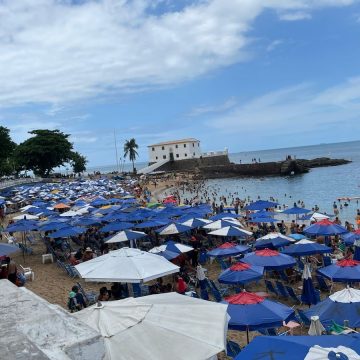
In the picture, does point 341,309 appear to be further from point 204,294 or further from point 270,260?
point 204,294

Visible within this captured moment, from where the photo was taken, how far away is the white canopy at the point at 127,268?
324 inches

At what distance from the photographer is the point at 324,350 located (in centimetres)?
369

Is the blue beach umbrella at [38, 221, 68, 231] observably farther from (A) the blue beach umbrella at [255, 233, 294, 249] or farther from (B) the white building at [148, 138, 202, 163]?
(B) the white building at [148, 138, 202, 163]

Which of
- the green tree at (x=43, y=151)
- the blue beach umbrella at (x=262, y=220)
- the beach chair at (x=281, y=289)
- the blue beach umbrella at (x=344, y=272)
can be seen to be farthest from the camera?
the green tree at (x=43, y=151)

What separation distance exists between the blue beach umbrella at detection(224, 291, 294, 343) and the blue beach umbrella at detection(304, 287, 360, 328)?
21.9 inches

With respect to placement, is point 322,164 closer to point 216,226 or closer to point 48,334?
point 216,226

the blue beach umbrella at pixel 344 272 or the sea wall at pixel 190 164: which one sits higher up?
the sea wall at pixel 190 164

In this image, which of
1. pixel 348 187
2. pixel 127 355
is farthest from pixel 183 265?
pixel 348 187

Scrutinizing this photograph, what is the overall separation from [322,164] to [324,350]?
90.7 m

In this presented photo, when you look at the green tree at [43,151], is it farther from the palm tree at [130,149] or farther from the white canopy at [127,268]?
the white canopy at [127,268]

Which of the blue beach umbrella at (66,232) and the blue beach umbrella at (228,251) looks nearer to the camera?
the blue beach umbrella at (228,251)

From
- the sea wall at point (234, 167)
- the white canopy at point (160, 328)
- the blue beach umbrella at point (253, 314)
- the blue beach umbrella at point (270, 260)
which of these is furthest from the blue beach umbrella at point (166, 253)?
the sea wall at point (234, 167)

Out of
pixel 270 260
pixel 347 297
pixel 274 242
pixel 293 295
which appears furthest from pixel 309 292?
pixel 274 242

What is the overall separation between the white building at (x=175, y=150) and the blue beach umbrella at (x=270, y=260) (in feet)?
246
